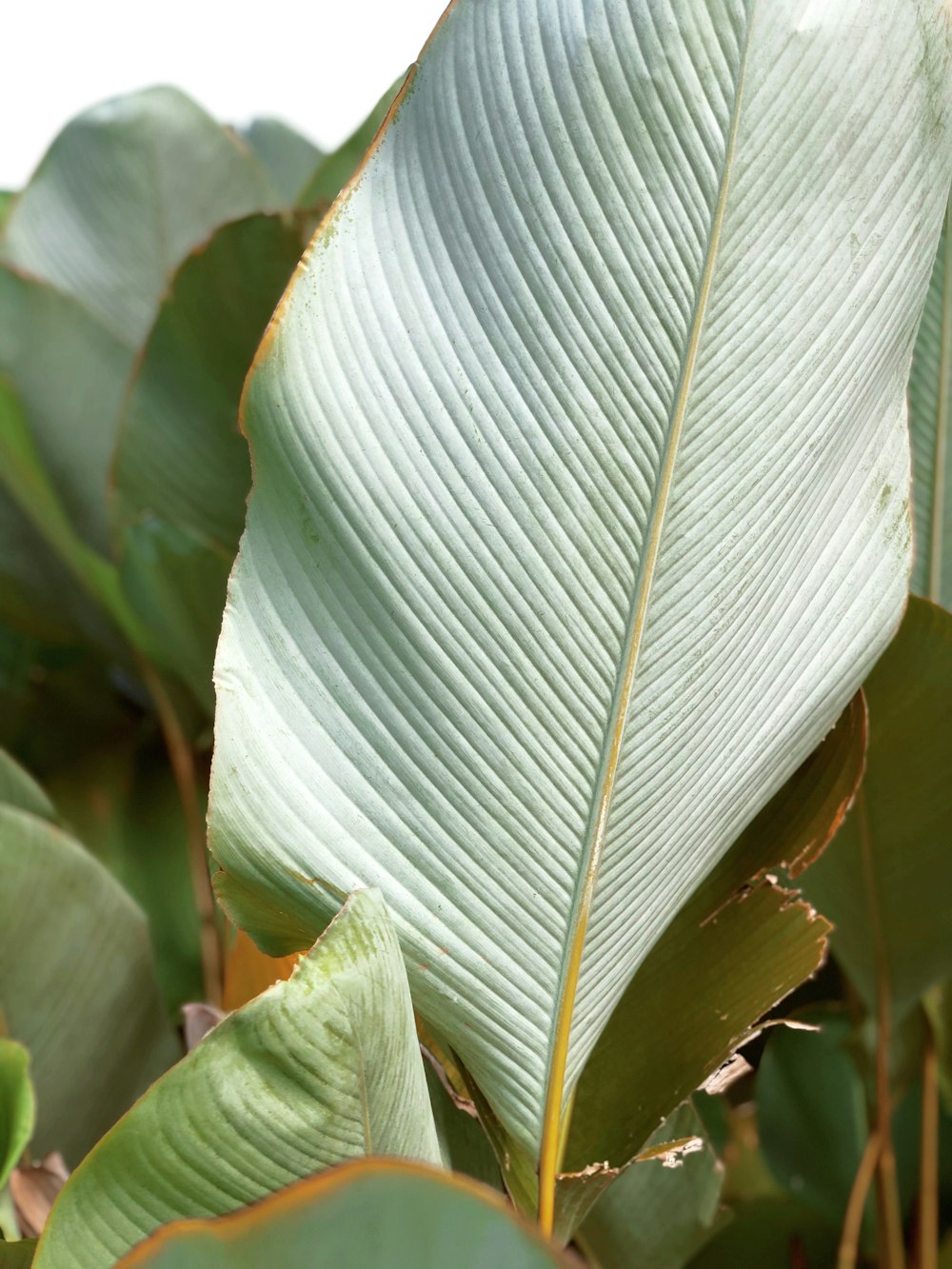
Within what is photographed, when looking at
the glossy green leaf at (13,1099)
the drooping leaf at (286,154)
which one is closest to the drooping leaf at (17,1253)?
the glossy green leaf at (13,1099)

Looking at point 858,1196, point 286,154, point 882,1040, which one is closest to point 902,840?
point 882,1040

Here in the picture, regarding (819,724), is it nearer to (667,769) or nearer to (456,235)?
(667,769)

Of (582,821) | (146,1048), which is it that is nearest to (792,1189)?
(146,1048)

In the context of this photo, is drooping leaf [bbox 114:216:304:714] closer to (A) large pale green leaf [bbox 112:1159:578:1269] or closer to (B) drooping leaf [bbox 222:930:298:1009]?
(B) drooping leaf [bbox 222:930:298:1009]

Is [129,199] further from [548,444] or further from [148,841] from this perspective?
[548,444]

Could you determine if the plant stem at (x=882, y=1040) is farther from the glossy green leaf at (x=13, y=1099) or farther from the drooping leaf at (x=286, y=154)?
the drooping leaf at (x=286, y=154)

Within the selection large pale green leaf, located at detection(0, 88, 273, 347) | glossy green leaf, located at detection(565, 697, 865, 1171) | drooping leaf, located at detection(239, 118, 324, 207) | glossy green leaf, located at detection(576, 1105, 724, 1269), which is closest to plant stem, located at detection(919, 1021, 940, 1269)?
glossy green leaf, located at detection(576, 1105, 724, 1269)
